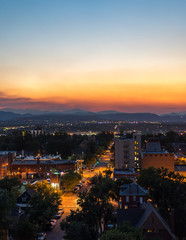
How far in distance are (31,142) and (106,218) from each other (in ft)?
315

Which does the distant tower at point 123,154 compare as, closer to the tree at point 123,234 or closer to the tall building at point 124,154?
the tall building at point 124,154

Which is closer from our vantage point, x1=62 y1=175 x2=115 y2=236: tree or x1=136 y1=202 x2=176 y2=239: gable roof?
x1=136 y1=202 x2=176 y2=239: gable roof

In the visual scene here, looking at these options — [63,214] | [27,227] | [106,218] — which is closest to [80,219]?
[106,218]

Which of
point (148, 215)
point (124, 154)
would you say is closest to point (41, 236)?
point (148, 215)

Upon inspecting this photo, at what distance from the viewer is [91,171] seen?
91062 mm

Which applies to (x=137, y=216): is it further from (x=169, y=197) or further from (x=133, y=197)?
(x=169, y=197)

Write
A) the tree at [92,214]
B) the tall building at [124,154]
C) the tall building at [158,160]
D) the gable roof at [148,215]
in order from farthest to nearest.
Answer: the tall building at [124,154] < the tall building at [158,160] < the tree at [92,214] < the gable roof at [148,215]

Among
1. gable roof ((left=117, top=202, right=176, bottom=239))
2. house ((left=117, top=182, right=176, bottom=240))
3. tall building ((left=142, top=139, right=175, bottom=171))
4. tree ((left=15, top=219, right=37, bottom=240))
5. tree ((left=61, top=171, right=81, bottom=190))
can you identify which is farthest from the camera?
tall building ((left=142, top=139, right=175, bottom=171))

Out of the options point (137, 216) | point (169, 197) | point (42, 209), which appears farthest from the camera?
point (169, 197)

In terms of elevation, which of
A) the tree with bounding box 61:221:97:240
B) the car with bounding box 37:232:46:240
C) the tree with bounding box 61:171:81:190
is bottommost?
the car with bounding box 37:232:46:240

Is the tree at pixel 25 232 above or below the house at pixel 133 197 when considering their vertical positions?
below

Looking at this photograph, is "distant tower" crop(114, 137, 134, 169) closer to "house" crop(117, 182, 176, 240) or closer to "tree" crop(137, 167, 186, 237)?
"tree" crop(137, 167, 186, 237)

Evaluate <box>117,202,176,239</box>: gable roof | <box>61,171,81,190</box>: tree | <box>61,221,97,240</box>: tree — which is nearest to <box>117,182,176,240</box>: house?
<box>117,202,176,239</box>: gable roof

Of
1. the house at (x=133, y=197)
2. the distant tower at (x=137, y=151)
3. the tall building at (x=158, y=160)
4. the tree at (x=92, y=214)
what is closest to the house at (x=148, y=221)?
the tree at (x=92, y=214)
